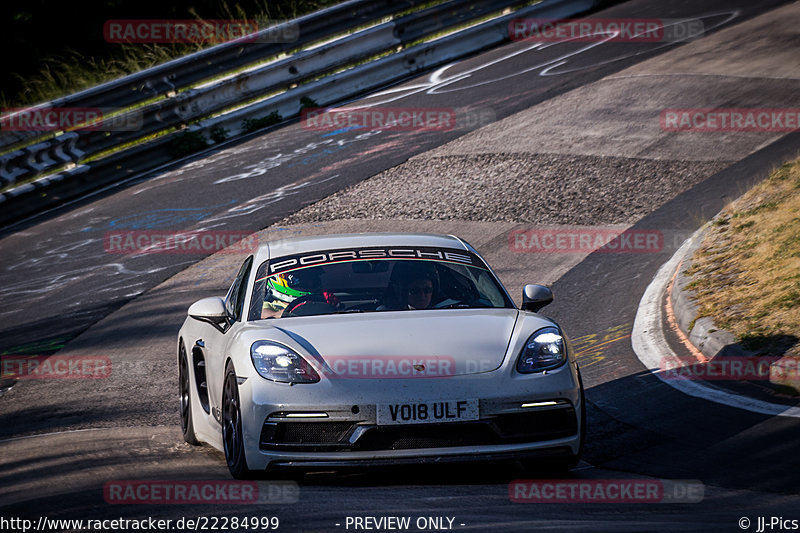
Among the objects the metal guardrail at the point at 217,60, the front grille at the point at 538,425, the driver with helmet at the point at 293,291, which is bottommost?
the front grille at the point at 538,425

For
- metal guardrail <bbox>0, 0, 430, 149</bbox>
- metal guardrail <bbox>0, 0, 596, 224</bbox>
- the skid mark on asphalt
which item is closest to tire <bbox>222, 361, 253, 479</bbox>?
the skid mark on asphalt

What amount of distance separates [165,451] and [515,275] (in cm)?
567

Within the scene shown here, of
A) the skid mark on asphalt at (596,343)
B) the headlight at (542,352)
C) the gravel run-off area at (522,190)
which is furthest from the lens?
the gravel run-off area at (522,190)

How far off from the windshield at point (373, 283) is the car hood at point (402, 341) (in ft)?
1.20

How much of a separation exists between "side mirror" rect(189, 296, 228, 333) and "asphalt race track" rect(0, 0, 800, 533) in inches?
35.7

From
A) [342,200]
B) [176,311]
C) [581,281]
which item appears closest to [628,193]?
[581,281]

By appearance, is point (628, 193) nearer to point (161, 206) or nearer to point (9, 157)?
point (161, 206)

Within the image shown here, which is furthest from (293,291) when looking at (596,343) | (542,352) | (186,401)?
(596,343)

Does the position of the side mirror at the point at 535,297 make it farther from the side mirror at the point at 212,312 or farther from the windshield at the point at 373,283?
the side mirror at the point at 212,312

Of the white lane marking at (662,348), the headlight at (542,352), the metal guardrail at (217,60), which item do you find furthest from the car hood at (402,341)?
the metal guardrail at (217,60)

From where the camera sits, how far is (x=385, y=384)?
17.5ft

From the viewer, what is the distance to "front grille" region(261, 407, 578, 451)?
5.29 meters

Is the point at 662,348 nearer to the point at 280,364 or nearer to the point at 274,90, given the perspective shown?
the point at 280,364

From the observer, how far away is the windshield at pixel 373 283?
6531mm
